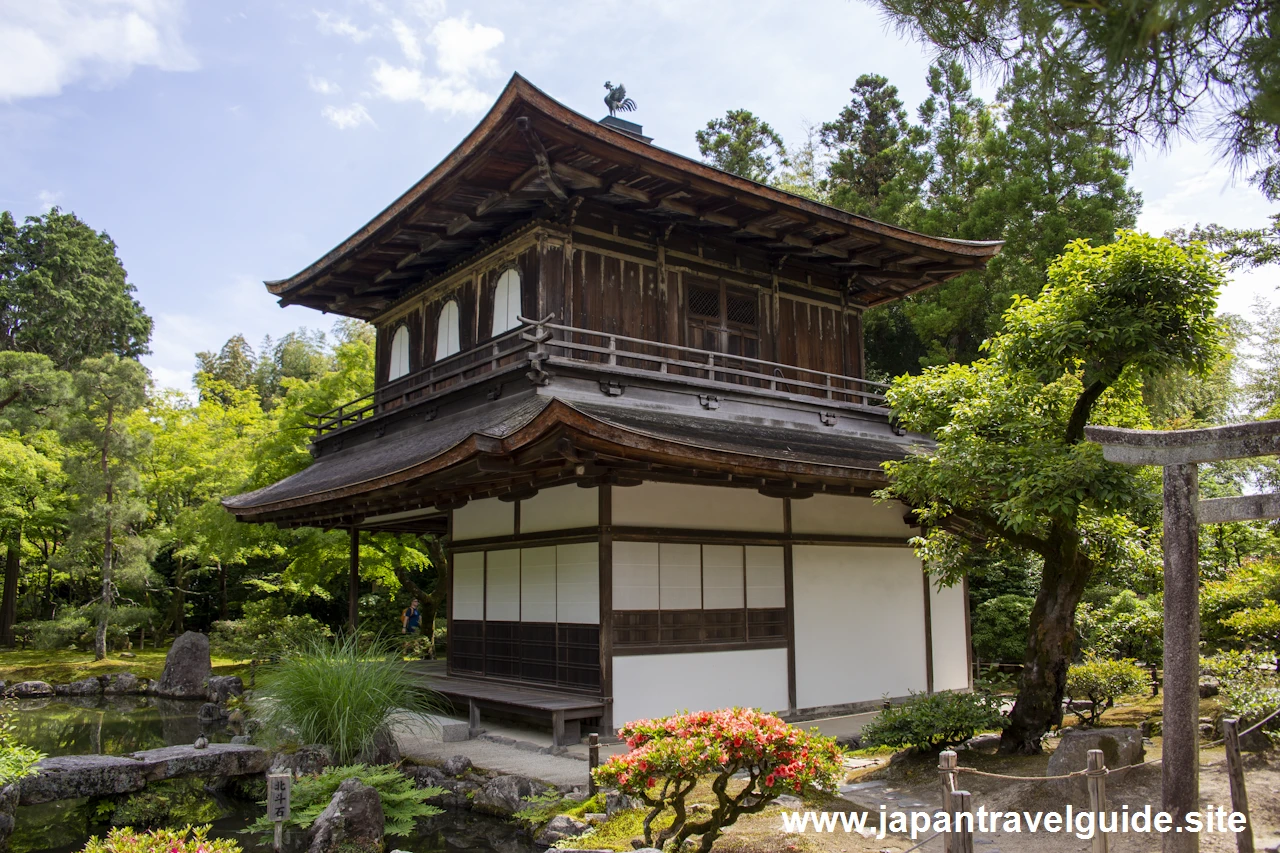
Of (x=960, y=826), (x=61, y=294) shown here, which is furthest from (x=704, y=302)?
(x=61, y=294)

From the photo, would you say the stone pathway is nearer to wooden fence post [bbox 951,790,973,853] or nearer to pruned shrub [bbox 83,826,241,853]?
pruned shrub [bbox 83,826,241,853]

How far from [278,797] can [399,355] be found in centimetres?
1005

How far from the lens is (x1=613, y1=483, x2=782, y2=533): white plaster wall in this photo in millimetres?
10414

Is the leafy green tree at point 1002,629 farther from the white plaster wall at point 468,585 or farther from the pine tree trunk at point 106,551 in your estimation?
the pine tree trunk at point 106,551

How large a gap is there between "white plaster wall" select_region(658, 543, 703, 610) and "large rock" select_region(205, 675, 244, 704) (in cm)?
1016

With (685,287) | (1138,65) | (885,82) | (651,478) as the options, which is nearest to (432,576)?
(685,287)

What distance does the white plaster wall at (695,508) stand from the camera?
34.2ft

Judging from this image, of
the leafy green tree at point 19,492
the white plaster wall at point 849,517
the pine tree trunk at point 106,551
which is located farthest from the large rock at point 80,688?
the white plaster wall at point 849,517

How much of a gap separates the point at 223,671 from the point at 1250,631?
19095 millimetres

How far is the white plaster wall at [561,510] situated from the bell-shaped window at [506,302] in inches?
101

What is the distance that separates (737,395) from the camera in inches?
492

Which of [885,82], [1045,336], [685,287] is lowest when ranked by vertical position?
[1045,336]

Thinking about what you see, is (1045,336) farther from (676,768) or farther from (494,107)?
(494,107)

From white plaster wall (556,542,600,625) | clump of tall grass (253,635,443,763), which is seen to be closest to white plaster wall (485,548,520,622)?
white plaster wall (556,542,600,625)
